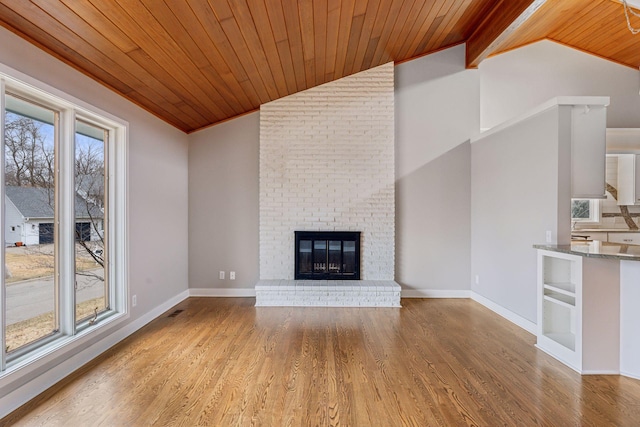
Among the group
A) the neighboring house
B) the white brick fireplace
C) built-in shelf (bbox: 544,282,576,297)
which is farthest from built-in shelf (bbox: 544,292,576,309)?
the neighboring house

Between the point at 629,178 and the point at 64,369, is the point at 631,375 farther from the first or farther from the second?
the point at 64,369

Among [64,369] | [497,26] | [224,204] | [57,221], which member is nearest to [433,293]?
[224,204]

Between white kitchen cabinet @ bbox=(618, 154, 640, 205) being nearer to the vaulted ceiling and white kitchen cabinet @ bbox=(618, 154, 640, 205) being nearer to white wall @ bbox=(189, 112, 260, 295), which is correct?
the vaulted ceiling

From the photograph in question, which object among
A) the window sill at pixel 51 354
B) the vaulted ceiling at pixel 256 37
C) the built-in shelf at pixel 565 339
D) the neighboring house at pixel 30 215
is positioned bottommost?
the built-in shelf at pixel 565 339

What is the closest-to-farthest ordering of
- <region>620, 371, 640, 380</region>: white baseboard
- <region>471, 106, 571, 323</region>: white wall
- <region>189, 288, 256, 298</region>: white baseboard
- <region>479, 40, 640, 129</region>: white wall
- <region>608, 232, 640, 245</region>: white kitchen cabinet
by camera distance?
<region>620, 371, 640, 380</region>: white baseboard → <region>471, 106, 571, 323</region>: white wall → <region>189, 288, 256, 298</region>: white baseboard → <region>608, 232, 640, 245</region>: white kitchen cabinet → <region>479, 40, 640, 129</region>: white wall

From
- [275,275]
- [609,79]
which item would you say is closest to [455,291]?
[275,275]

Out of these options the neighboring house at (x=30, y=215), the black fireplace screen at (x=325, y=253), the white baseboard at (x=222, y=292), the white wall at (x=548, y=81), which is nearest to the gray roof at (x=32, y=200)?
the neighboring house at (x=30, y=215)

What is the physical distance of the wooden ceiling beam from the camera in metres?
3.49

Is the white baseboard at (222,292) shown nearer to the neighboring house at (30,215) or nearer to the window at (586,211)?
the neighboring house at (30,215)

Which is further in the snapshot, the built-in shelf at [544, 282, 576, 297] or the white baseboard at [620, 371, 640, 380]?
the built-in shelf at [544, 282, 576, 297]

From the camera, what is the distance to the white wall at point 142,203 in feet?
7.26

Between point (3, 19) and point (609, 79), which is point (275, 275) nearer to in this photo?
point (3, 19)

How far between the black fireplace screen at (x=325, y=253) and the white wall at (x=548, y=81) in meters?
2.86

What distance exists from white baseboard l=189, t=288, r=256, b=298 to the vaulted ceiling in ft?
7.95
